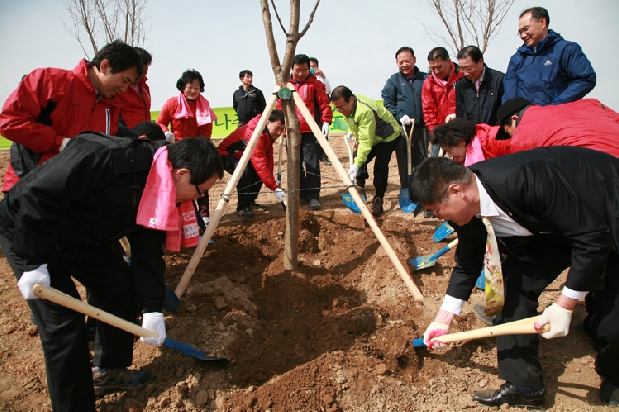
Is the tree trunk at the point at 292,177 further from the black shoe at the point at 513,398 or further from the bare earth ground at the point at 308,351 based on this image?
the black shoe at the point at 513,398

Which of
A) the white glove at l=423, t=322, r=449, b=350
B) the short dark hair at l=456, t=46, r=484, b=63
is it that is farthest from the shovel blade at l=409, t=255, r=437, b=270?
the short dark hair at l=456, t=46, r=484, b=63

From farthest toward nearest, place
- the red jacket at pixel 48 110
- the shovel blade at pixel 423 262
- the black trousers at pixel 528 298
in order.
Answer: the shovel blade at pixel 423 262 < the red jacket at pixel 48 110 < the black trousers at pixel 528 298

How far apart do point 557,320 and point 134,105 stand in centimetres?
440

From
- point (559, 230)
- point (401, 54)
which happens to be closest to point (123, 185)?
point (559, 230)

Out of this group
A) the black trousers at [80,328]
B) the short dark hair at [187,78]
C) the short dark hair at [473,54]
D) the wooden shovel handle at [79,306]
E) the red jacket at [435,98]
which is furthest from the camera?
the red jacket at [435,98]

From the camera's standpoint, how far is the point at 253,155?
5.36m

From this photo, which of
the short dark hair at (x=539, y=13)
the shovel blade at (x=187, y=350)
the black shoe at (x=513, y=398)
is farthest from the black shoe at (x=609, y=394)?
the short dark hair at (x=539, y=13)

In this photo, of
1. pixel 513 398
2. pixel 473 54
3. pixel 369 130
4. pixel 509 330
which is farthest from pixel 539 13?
pixel 513 398

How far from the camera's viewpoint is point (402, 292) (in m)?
3.81

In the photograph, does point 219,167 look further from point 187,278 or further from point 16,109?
point 16,109

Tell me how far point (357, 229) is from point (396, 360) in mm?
2351

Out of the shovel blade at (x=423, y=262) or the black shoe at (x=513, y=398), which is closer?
the black shoe at (x=513, y=398)

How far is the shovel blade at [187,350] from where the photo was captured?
9.50 ft

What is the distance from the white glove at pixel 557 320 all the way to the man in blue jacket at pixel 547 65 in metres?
2.67
